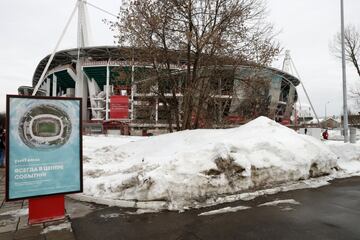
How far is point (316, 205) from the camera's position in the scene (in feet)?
22.1

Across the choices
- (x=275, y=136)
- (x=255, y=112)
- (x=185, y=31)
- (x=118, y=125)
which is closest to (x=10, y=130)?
(x=275, y=136)

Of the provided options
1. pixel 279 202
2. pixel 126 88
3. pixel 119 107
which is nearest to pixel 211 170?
pixel 279 202

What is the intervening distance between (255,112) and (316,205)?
20.0m

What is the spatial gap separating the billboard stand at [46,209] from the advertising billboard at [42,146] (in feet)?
0.67

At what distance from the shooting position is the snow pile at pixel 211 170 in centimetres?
694

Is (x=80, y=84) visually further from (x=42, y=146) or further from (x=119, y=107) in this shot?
(x=42, y=146)

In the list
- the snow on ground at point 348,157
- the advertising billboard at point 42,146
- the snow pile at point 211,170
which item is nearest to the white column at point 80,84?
the snow on ground at point 348,157

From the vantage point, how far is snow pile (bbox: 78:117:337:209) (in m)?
6.94

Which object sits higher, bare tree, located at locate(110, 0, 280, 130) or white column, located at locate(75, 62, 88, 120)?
white column, located at locate(75, 62, 88, 120)

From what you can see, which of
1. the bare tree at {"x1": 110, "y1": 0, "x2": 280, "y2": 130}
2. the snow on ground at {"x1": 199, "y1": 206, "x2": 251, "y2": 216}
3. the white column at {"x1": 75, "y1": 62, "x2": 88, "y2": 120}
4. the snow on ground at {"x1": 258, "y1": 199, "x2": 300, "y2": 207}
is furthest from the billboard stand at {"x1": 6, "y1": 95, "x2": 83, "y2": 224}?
the white column at {"x1": 75, "y1": 62, "x2": 88, "y2": 120}

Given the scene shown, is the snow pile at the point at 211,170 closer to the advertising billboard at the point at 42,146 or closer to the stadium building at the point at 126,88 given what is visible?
the advertising billboard at the point at 42,146

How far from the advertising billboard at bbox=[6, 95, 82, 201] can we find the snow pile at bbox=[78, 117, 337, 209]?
4.94ft

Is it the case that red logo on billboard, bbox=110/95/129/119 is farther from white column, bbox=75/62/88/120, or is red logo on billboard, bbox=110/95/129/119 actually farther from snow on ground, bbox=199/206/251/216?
snow on ground, bbox=199/206/251/216

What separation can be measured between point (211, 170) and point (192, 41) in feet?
25.3
